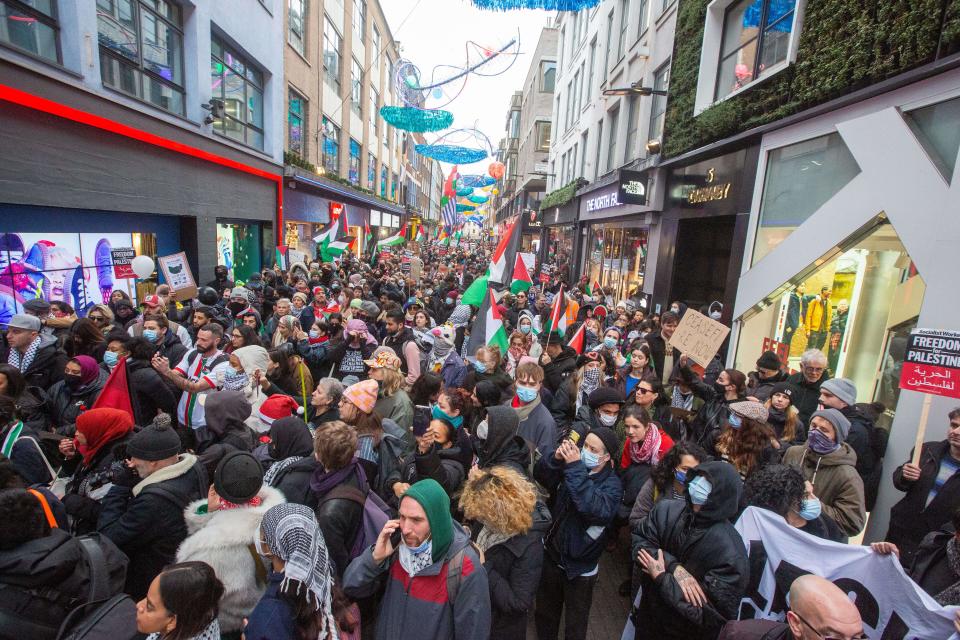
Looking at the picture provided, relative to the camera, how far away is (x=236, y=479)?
2.45m

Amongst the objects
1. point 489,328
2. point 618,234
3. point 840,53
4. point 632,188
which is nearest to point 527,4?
point 840,53

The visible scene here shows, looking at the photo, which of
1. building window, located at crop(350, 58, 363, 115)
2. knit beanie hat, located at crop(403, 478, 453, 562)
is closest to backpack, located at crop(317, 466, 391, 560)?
knit beanie hat, located at crop(403, 478, 453, 562)

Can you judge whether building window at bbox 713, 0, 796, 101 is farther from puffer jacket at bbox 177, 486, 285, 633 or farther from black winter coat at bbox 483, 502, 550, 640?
puffer jacket at bbox 177, 486, 285, 633

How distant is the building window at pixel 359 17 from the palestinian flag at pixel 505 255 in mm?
24046

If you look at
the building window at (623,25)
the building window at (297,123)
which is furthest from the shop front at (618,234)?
the building window at (297,123)

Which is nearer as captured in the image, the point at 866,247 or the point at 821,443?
the point at 821,443

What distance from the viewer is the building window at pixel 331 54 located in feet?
69.5

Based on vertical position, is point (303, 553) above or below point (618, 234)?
below

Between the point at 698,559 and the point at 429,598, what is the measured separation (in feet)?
5.15

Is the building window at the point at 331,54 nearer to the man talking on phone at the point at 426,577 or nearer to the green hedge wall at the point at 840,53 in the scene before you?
the green hedge wall at the point at 840,53

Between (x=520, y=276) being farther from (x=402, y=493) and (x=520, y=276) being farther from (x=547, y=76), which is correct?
(x=547, y=76)

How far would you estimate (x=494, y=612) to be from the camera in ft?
9.12

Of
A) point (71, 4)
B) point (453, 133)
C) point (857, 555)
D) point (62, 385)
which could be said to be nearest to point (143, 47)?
point (71, 4)

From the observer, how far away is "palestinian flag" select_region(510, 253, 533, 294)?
8914mm
